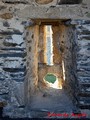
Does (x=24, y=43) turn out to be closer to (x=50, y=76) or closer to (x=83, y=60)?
(x=83, y=60)

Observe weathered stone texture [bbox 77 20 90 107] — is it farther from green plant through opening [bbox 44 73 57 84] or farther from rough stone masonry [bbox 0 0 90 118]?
green plant through opening [bbox 44 73 57 84]

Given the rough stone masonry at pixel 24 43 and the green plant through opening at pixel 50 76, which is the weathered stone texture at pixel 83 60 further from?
the green plant through opening at pixel 50 76

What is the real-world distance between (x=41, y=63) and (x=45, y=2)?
277 centimetres

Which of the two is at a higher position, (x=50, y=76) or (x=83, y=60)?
(x=83, y=60)

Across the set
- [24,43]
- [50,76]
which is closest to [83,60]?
[24,43]

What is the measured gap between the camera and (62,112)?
10.9 ft

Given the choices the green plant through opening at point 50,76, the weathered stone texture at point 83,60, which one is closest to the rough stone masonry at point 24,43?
the weathered stone texture at point 83,60

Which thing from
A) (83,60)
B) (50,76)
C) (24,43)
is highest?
(24,43)

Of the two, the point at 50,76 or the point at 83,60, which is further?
the point at 50,76

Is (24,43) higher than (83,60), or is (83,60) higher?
(24,43)

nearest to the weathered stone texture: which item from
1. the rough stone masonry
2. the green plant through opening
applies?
the rough stone masonry

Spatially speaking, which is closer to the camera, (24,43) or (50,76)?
(24,43)

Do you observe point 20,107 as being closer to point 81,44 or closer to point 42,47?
point 81,44

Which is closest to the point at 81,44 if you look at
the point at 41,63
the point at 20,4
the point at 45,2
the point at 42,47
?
→ the point at 45,2
